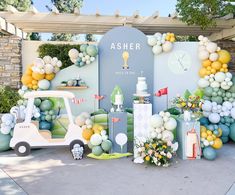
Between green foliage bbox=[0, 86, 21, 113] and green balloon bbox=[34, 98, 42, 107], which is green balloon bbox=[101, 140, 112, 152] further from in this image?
green foliage bbox=[0, 86, 21, 113]

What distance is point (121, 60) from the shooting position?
Answer: 18.6ft

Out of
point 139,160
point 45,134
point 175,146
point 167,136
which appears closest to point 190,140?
point 175,146

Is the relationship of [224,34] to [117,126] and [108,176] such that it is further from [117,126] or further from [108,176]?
[108,176]

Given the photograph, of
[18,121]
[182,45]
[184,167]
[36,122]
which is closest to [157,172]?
[184,167]

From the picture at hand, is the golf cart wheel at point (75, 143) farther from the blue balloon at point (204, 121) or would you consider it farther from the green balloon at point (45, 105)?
the blue balloon at point (204, 121)

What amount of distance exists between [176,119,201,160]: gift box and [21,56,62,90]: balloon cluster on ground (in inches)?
109

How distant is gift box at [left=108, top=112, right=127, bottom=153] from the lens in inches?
177

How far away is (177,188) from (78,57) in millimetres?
3323

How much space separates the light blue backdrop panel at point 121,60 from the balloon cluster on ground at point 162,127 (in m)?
1.45

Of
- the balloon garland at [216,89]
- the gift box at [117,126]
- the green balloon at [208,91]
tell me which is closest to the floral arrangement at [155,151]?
the gift box at [117,126]

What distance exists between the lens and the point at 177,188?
3258 mm

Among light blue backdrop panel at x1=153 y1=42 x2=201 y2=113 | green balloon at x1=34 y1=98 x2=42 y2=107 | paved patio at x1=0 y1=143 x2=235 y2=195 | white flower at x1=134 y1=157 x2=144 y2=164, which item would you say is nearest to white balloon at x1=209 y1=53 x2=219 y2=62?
light blue backdrop panel at x1=153 y1=42 x2=201 y2=113

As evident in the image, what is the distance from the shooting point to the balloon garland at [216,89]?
5.33 metres

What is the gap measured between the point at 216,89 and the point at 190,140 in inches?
66.9
